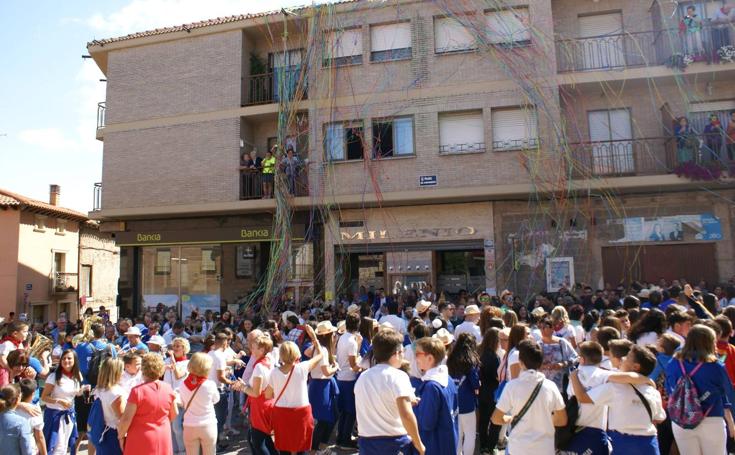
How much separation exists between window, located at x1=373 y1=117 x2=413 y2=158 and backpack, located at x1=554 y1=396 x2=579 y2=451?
11.9 metres

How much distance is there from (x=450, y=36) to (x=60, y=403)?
13.4 metres

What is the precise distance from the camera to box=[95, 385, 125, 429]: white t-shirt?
5.32 metres

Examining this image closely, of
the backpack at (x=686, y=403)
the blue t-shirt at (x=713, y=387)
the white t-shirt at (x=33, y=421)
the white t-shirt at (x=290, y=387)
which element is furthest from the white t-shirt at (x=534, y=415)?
the white t-shirt at (x=33, y=421)

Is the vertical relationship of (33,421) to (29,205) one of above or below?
below

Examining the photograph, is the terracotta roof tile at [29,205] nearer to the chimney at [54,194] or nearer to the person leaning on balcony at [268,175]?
the chimney at [54,194]

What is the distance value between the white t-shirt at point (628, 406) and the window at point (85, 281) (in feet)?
101

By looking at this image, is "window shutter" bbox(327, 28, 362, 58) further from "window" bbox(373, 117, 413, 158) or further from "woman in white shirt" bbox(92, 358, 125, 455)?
"woman in white shirt" bbox(92, 358, 125, 455)

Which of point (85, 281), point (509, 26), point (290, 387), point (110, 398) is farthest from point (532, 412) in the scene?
point (85, 281)

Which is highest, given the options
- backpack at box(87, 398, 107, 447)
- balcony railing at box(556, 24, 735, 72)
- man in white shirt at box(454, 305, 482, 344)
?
balcony railing at box(556, 24, 735, 72)

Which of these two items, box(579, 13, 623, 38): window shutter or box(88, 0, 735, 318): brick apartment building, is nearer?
box(88, 0, 735, 318): brick apartment building

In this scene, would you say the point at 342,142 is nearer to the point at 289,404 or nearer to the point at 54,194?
the point at 289,404

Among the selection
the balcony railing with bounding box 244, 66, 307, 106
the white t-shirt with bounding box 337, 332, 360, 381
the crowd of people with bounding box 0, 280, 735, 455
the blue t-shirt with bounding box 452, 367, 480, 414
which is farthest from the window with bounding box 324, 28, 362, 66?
the blue t-shirt with bounding box 452, 367, 480, 414

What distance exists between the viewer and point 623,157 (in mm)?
15055

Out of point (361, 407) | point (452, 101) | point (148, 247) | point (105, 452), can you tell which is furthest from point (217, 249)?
point (361, 407)
